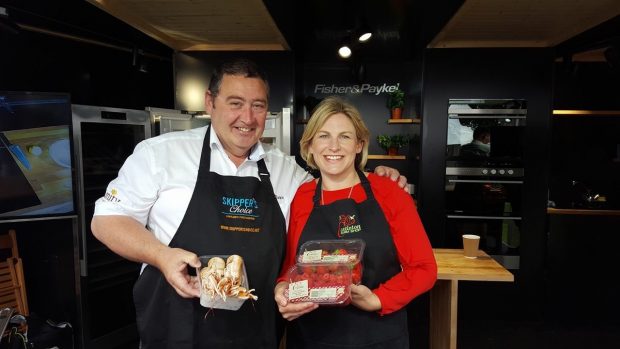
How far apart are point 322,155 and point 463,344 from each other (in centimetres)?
273

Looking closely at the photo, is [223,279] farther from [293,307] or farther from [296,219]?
[296,219]

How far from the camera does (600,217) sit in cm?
387

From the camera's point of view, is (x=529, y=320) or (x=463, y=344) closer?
(x=463, y=344)

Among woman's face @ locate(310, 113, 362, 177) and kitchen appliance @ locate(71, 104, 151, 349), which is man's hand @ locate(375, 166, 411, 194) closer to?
woman's face @ locate(310, 113, 362, 177)

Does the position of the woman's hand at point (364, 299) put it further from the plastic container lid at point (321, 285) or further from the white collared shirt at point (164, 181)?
the white collared shirt at point (164, 181)

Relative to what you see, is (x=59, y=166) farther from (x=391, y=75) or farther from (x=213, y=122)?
(x=391, y=75)

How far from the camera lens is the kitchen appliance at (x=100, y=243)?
2967 millimetres

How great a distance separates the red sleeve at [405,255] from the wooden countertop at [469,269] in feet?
2.76

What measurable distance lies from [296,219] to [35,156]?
6.72 feet

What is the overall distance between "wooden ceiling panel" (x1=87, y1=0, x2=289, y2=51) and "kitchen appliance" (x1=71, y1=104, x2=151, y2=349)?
2.38ft

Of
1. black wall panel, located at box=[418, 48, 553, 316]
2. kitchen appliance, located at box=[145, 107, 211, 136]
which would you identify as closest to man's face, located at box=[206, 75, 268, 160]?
kitchen appliance, located at box=[145, 107, 211, 136]

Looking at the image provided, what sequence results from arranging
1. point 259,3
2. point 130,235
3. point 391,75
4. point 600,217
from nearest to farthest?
point 130,235, point 259,3, point 600,217, point 391,75

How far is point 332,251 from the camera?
1.42 meters

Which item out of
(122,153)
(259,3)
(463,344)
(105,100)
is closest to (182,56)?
(105,100)
